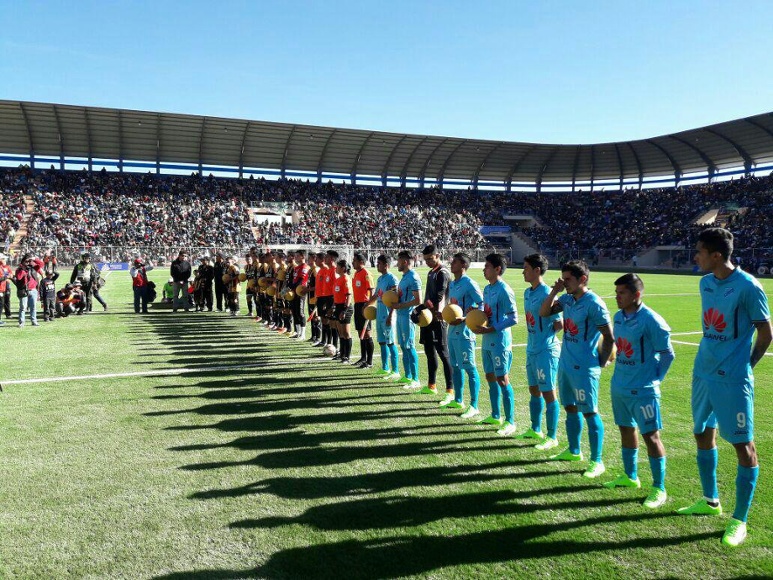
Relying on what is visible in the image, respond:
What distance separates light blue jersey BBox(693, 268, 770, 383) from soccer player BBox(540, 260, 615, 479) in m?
1.00

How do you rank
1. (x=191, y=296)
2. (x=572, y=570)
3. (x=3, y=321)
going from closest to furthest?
(x=572, y=570) → (x=3, y=321) → (x=191, y=296)

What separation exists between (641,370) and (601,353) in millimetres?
684

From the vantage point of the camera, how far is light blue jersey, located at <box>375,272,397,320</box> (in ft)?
32.9

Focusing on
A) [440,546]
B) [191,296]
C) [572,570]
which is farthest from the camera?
[191,296]

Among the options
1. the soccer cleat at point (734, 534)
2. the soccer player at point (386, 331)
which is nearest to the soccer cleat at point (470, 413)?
the soccer player at point (386, 331)

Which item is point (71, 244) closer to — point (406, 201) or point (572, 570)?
point (406, 201)

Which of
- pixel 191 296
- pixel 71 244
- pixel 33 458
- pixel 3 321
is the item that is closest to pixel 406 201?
pixel 71 244

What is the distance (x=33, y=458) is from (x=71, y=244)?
39.6 metres

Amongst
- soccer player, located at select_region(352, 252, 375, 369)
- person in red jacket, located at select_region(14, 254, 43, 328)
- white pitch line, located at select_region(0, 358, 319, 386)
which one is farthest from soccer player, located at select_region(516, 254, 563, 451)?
person in red jacket, located at select_region(14, 254, 43, 328)

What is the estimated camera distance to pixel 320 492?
521 centimetres

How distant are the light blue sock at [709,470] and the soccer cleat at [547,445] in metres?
1.78

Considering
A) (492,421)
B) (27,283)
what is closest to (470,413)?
(492,421)

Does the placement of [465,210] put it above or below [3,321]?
above

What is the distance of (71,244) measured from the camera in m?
40.8
